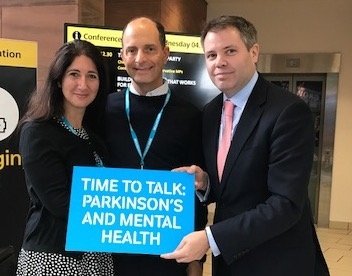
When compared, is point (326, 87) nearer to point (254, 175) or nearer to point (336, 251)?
point (336, 251)

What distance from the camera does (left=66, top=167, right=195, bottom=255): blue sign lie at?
1.49 meters

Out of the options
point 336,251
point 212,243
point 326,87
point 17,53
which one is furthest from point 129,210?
point 326,87

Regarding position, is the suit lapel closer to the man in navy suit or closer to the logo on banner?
the man in navy suit

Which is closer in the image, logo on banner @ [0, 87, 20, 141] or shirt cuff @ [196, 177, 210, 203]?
shirt cuff @ [196, 177, 210, 203]

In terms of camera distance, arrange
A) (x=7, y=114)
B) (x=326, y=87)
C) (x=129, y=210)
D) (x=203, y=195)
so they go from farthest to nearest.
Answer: (x=326, y=87) → (x=7, y=114) → (x=203, y=195) → (x=129, y=210)

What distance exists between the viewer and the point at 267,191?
57.5 inches

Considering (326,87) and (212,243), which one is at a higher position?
(326,87)

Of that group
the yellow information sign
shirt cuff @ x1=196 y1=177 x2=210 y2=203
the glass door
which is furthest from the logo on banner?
the glass door

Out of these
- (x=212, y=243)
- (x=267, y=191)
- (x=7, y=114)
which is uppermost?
(x=7, y=114)

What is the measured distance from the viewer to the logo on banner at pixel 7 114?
108 inches

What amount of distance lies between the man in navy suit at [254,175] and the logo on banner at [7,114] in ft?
5.41

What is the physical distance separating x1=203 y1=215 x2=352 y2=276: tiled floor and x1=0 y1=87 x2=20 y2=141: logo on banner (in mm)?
2466

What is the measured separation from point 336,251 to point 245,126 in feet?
13.9

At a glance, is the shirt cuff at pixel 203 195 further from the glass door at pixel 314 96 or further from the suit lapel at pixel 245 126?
the glass door at pixel 314 96
